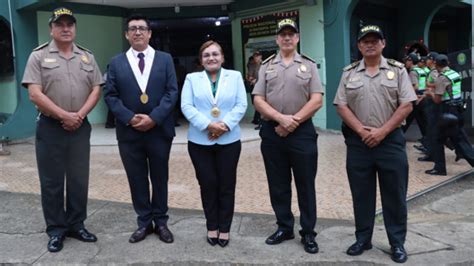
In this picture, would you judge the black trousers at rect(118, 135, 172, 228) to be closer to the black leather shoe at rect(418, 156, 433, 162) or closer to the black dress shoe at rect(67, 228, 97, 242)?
the black dress shoe at rect(67, 228, 97, 242)

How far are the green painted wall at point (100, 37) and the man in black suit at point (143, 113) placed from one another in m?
8.28

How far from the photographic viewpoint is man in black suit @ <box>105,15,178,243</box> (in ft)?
13.6

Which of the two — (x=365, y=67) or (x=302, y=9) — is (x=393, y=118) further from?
(x=302, y=9)

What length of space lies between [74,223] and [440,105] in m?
5.37

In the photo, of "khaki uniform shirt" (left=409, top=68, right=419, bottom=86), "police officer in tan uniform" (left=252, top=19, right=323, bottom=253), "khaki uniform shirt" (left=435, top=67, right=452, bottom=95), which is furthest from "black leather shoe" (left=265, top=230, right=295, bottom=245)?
"khaki uniform shirt" (left=409, top=68, right=419, bottom=86)

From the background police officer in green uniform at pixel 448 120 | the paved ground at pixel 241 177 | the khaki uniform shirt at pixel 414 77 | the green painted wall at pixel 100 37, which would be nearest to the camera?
the paved ground at pixel 241 177

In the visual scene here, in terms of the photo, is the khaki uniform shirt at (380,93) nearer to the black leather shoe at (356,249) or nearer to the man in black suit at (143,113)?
the black leather shoe at (356,249)

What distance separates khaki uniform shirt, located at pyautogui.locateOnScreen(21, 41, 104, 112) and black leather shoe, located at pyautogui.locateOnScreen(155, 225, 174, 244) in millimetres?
1286

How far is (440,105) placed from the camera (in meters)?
7.17

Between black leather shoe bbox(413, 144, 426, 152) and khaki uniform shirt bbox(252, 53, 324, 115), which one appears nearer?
khaki uniform shirt bbox(252, 53, 324, 115)

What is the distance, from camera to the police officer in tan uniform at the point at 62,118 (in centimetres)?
411

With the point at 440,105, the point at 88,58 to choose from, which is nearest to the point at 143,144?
the point at 88,58

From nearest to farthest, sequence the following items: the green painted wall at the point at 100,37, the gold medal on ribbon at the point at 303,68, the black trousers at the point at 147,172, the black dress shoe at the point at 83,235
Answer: the gold medal on ribbon at the point at 303,68 → the black trousers at the point at 147,172 → the black dress shoe at the point at 83,235 → the green painted wall at the point at 100,37

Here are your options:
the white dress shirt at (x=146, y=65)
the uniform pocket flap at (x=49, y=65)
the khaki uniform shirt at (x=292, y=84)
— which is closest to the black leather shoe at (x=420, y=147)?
the khaki uniform shirt at (x=292, y=84)
